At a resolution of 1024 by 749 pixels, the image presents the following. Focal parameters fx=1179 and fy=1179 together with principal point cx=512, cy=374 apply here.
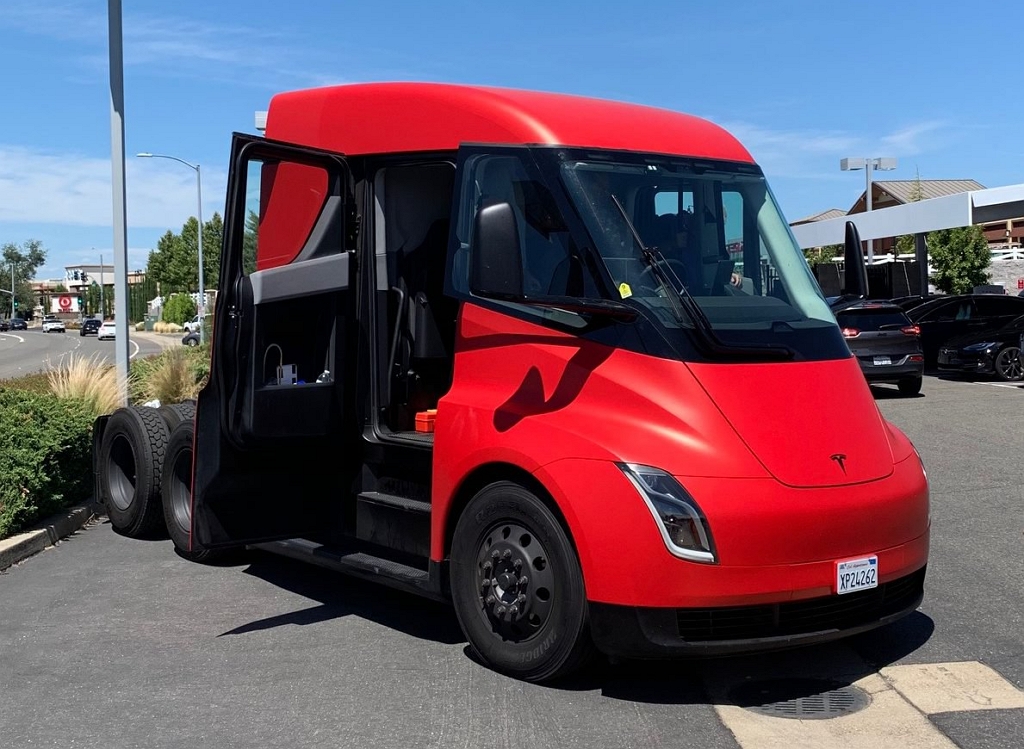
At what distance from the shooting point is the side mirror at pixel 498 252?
16.9 feet

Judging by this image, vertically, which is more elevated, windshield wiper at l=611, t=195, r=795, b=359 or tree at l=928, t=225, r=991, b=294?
tree at l=928, t=225, r=991, b=294

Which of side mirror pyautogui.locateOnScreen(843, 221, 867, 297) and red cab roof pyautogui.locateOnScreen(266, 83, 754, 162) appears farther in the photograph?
side mirror pyautogui.locateOnScreen(843, 221, 867, 297)

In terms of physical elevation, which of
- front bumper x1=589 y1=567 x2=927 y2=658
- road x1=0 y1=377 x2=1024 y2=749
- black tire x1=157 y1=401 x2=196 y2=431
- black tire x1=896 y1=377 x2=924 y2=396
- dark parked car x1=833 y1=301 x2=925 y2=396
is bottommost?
road x1=0 y1=377 x2=1024 y2=749

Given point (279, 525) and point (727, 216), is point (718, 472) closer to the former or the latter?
point (727, 216)

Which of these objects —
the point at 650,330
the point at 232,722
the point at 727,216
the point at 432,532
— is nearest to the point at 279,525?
the point at 432,532

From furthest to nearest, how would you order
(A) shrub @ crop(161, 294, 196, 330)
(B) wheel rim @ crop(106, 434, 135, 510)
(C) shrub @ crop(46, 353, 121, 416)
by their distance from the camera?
1. (A) shrub @ crop(161, 294, 196, 330)
2. (C) shrub @ crop(46, 353, 121, 416)
3. (B) wheel rim @ crop(106, 434, 135, 510)

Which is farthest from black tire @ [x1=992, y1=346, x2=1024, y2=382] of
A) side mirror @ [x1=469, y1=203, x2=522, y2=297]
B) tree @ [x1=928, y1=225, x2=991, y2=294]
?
tree @ [x1=928, y1=225, x2=991, y2=294]

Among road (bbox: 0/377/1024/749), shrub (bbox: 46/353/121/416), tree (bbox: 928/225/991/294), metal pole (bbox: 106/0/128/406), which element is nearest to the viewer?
road (bbox: 0/377/1024/749)

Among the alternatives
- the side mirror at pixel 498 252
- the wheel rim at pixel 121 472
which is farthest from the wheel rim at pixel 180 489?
the side mirror at pixel 498 252

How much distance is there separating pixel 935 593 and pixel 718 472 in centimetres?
269

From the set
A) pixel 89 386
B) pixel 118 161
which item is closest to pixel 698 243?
pixel 89 386

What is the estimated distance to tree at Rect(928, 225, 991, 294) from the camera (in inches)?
1918

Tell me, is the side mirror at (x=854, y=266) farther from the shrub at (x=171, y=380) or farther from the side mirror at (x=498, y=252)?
the shrub at (x=171, y=380)

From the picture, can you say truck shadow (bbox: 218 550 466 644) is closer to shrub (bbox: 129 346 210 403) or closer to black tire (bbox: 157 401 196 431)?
black tire (bbox: 157 401 196 431)
